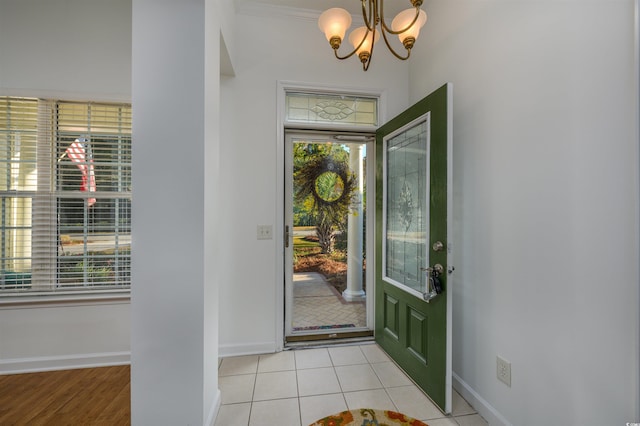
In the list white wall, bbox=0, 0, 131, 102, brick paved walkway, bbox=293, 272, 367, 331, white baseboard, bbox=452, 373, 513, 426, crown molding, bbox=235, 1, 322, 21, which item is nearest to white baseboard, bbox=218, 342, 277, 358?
brick paved walkway, bbox=293, 272, 367, 331

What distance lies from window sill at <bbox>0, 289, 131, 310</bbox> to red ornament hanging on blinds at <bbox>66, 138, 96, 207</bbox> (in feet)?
2.51

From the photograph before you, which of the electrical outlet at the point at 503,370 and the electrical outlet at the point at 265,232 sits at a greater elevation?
the electrical outlet at the point at 265,232

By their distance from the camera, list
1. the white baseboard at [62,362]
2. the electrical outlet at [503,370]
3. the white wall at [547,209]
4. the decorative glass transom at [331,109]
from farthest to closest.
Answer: the decorative glass transom at [331,109] → the white baseboard at [62,362] → the electrical outlet at [503,370] → the white wall at [547,209]

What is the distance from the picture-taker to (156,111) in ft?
4.34

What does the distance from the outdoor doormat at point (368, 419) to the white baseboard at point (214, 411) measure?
2.35ft

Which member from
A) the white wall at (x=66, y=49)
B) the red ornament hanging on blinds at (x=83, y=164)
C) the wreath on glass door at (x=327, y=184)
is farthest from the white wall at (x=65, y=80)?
the wreath on glass door at (x=327, y=184)

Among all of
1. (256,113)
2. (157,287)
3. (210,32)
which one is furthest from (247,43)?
(157,287)

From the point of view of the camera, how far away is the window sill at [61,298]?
2119 mm

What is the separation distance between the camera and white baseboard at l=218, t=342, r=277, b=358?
2.32 metres

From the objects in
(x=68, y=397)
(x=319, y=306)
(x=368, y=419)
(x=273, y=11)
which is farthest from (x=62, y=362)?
(x=273, y=11)

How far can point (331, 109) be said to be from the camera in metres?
2.56

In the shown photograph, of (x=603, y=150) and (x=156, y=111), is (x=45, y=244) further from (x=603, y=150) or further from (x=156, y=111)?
(x=603, y=150)

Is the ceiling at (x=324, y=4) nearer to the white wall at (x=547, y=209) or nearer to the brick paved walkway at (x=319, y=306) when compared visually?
the white wall at (x=547, y=209)

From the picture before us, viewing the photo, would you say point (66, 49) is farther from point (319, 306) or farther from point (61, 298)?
point (319, 306)
